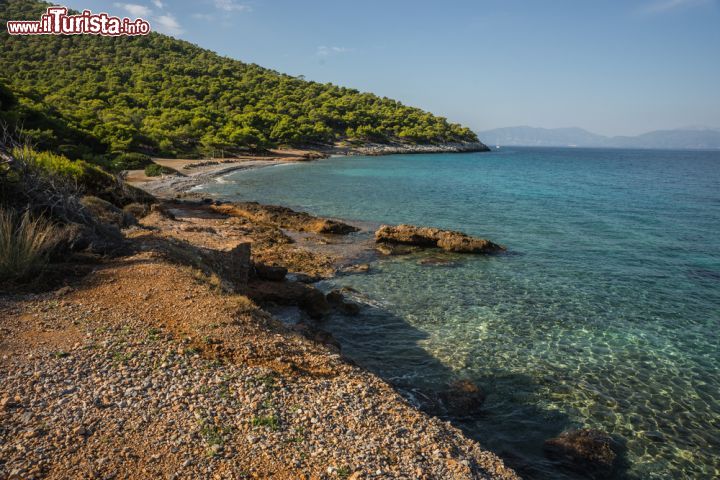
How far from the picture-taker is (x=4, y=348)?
7.45 m

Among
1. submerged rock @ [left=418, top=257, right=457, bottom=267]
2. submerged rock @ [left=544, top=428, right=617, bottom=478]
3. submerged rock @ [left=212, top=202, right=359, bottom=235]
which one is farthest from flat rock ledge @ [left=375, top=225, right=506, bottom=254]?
submerged rock @ [left=544, top=428, right=617, bottom=478]

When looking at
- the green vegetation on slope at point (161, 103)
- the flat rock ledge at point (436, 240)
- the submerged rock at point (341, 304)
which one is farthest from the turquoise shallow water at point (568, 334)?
the green vegetation on slope at point (161, 103)

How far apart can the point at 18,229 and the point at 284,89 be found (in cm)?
13559

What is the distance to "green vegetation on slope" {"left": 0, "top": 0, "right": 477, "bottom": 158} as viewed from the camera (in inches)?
2125

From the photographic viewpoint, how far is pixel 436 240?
77.9 feet

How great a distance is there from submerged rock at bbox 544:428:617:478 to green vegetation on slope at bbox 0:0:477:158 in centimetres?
3852

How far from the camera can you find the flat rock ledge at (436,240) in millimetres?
22812

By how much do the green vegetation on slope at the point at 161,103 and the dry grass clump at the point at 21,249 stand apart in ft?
91.3

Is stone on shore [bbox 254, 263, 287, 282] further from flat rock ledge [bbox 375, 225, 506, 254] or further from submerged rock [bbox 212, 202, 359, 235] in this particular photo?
submerged rock [bbox 212, 202, 359, 235]

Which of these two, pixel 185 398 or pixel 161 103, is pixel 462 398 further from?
pixel 161 103

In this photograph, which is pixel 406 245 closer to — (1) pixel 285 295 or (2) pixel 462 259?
(2) pixel 462 259

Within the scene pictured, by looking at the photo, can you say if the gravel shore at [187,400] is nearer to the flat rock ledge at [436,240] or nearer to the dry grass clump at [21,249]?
the dry grass clump at [21,249]

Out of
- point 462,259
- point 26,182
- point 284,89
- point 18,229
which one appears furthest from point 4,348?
point 284,89

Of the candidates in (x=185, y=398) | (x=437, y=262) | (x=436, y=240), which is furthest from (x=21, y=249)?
(x=436, y=240)
